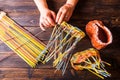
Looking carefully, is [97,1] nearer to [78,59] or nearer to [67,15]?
[67,15]

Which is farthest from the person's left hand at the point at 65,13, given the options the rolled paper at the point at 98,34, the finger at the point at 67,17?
the rolled paper at the point at 98,34

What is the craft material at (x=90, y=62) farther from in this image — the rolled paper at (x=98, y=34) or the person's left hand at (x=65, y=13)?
the person's left hand at (x=65, y=13)

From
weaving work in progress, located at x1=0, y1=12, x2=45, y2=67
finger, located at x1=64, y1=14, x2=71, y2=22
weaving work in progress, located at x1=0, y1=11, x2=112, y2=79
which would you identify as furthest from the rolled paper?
weaving work in progress, located at x1=0, y1=12, x2=45, y2=67

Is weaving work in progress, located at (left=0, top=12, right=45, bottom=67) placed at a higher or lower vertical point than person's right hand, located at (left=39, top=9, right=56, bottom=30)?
lower

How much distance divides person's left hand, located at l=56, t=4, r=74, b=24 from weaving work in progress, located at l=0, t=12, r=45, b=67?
0.54 ft

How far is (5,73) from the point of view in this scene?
1.14 m

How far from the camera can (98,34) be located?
Answer: 1133 millimetres

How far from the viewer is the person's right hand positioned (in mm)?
1165

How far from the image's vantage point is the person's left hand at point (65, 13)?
1.17m

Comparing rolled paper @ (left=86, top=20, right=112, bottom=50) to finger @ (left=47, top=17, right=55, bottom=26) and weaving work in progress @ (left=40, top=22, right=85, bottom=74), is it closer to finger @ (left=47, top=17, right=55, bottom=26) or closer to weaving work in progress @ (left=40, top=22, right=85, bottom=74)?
weaving work in progress @ (left=40, top=22, right=85, bottom=74)

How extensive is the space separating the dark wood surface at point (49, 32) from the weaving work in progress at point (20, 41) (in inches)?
1.0

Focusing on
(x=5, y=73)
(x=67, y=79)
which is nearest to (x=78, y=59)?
(x=67, y=79)

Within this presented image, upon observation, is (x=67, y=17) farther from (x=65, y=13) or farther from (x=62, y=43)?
(x=62, y=43)

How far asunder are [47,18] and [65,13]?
99mm
